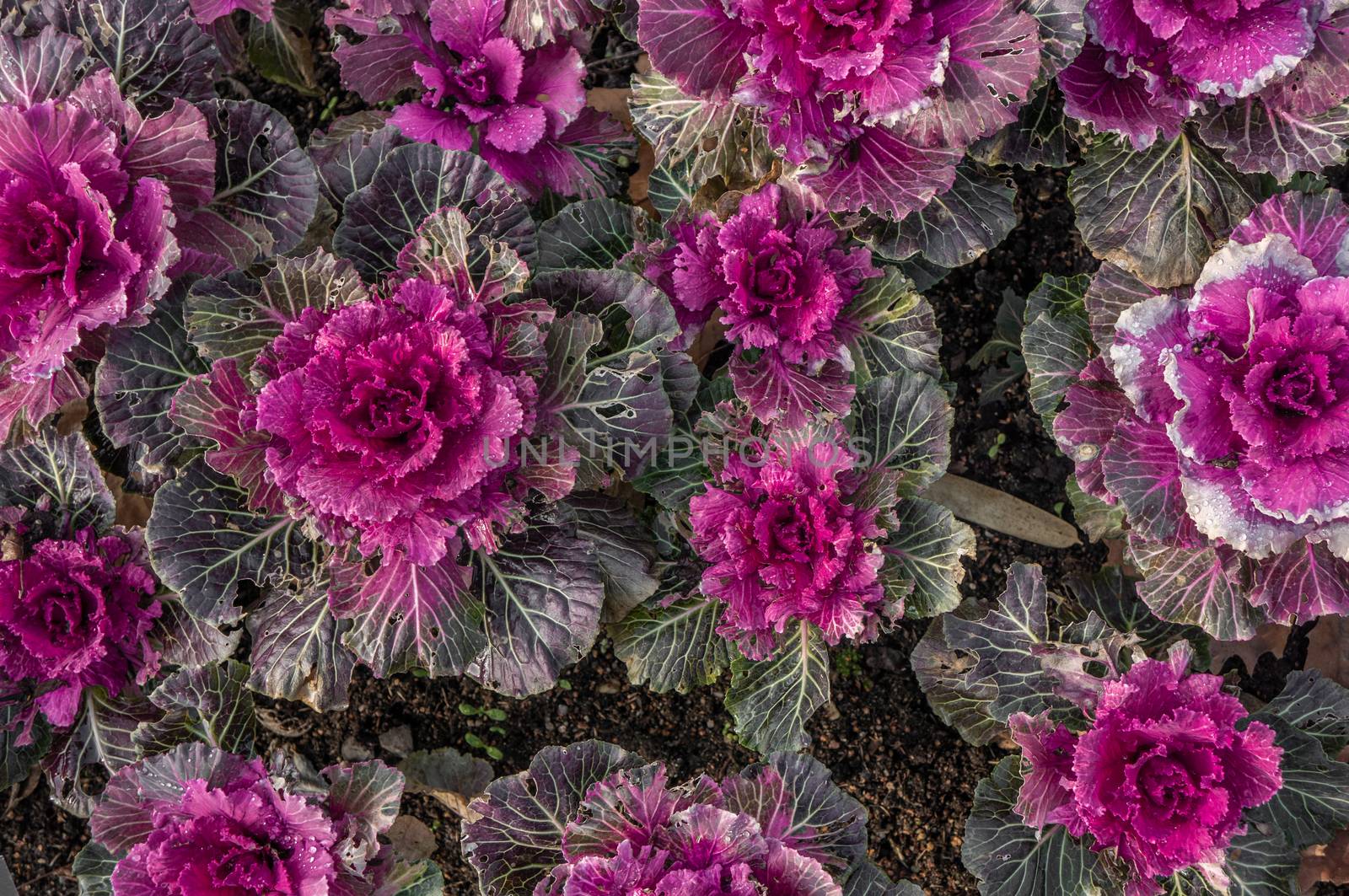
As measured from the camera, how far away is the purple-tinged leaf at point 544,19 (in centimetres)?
248

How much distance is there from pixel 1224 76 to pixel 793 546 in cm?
134

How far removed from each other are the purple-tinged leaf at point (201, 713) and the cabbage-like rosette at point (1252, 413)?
200 cm

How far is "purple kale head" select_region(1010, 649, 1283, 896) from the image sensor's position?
7.05 ft

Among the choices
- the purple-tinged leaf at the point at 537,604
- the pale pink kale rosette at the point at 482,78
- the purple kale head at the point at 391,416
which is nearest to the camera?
the purple kale head at the point at 391,416

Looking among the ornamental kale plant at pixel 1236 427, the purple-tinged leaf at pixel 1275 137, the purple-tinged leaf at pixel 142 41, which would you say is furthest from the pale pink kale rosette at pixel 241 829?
the purple-tinged leaf at pixel 1275 137

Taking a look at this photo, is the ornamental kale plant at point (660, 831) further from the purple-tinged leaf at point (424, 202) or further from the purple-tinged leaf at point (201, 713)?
the purple-tinged leaf at point (424, 202)

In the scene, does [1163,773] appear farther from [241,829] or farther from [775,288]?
[241,829]

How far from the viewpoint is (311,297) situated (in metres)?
2.14

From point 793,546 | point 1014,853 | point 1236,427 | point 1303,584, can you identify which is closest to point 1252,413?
point 1236,427

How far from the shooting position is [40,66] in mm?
2182

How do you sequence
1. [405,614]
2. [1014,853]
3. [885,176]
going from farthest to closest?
1. [1014,853]
2. [885,176]
3. [405,614]

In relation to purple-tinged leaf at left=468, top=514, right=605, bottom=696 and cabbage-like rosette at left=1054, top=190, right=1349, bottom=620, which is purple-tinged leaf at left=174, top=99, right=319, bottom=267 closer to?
purple-tinged leaf at left=468, top=514, right=605, bottom=696

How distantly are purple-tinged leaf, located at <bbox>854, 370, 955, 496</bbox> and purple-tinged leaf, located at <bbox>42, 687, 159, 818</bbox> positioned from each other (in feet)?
6.35

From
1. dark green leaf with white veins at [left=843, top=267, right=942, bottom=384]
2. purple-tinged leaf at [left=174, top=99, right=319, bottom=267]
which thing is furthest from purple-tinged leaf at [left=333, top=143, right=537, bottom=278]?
dark green leaf with white veins at [left=843, top=267, right=942, bottom=384]
